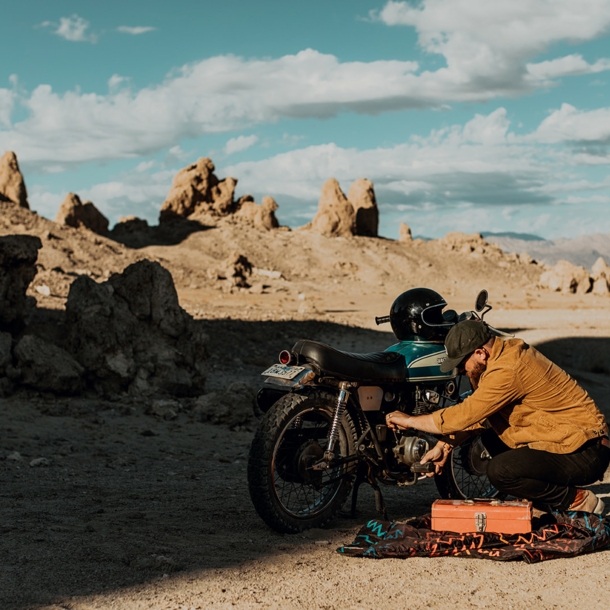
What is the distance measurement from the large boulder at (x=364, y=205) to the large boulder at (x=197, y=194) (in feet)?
26.6

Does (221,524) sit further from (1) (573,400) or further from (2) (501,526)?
(1) (573,400)

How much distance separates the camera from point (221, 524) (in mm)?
5254

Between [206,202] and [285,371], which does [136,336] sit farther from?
[206,202]

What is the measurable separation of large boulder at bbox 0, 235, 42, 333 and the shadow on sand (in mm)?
1690

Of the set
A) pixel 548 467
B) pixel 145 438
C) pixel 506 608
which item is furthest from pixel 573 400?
pixel 145 438

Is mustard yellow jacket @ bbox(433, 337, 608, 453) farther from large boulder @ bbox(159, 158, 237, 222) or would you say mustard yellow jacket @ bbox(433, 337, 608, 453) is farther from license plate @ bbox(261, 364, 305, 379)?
large boulder @ bbox(159, 158, 237, 222)

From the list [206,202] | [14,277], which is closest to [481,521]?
[14,277]

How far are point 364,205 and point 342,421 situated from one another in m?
50.4

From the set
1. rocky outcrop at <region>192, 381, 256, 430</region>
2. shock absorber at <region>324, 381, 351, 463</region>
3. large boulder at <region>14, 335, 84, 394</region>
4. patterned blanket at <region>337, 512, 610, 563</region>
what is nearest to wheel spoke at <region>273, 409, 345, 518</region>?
shock absorber at <region>324, 381, 351, 463</region>

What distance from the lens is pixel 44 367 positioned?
960 cm

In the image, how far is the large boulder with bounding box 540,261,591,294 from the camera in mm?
39625

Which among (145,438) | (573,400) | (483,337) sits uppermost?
(483,337)

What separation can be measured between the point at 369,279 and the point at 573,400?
134 ft

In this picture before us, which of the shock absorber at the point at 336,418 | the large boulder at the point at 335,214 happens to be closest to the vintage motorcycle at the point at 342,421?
the shock absorber at the point at 336,418
